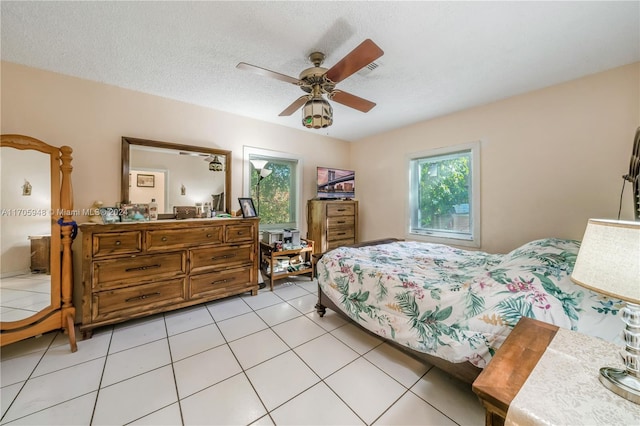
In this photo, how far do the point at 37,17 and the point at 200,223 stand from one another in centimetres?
187

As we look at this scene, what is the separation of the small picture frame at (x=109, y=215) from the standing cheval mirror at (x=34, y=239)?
0.22 metres

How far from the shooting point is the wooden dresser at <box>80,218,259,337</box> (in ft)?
6.80

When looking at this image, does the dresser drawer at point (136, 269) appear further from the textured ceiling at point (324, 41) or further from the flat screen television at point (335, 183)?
the flat screen television at point (335, 183)

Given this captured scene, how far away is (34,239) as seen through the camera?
6.25 ft

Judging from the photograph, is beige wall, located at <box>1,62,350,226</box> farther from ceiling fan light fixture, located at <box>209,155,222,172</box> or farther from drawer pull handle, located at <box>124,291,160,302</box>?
drawer pull handle, located at <box>124,291,160,302</box>

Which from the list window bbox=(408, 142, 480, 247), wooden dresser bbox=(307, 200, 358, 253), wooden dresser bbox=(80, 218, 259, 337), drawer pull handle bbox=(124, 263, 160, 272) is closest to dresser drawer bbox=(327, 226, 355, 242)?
wooden dresser bbox=(307, 200, 358, 253)

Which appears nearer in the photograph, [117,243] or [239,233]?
[117,243]

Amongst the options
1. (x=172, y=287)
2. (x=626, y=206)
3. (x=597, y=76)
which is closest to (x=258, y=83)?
(x=172, y=287)

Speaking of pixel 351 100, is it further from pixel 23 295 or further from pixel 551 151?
pixel 23 295

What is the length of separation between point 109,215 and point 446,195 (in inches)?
160

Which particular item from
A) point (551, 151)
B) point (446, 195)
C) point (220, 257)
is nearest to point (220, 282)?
point (220, 257)

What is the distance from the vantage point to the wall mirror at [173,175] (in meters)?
2.56

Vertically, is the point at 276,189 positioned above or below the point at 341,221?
above

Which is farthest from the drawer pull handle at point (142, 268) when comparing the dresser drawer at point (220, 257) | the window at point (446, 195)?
the window at point (446, 195)
